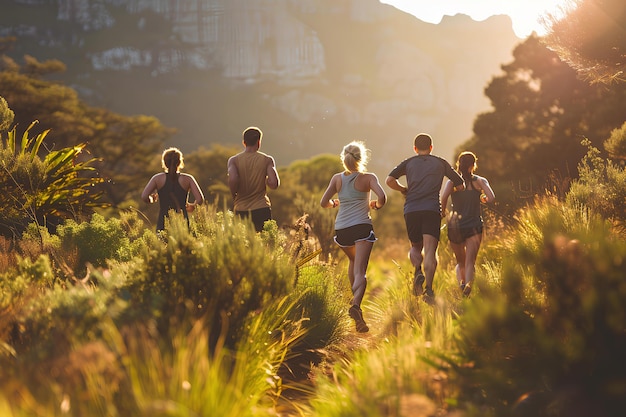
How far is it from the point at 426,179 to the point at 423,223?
0.53 metres

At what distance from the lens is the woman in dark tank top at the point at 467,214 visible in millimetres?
8867

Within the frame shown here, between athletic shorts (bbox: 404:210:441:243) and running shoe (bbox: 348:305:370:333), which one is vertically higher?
athletic shorts (bbox: 404:210:441:243)

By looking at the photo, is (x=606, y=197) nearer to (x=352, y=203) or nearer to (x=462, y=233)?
(x=462, y=233)

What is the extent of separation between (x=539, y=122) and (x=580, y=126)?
166cm

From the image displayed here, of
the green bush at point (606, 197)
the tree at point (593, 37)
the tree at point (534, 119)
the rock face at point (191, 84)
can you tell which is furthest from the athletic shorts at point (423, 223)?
the rock face at point (191, 84)

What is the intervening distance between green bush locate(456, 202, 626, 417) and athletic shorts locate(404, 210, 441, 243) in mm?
4057

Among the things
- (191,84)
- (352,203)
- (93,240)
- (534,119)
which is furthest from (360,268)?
(191,84)

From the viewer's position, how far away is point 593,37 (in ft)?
34.0

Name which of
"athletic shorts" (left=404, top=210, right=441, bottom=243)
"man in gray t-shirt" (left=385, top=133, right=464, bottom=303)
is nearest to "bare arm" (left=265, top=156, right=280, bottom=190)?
"man in gray t-shirt" (left=385, top=133, right=464, bottom=303)

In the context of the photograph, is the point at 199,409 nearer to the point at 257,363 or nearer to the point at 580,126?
the point at 257,363

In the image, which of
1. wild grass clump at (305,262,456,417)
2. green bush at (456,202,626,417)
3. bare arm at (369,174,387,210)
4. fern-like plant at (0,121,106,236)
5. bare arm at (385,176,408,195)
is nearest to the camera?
wild grass clump at (305,262,456,417)

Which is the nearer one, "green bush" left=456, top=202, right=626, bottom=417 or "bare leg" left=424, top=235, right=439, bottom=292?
"green bush" left=456, top=202, right=626, bottom=417

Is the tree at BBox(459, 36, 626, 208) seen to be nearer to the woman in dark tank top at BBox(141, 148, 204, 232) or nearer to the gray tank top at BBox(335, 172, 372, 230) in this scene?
the gray tank top at BBox(335, 172, 372, 230)

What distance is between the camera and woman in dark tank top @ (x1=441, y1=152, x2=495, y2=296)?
8.87 metres
